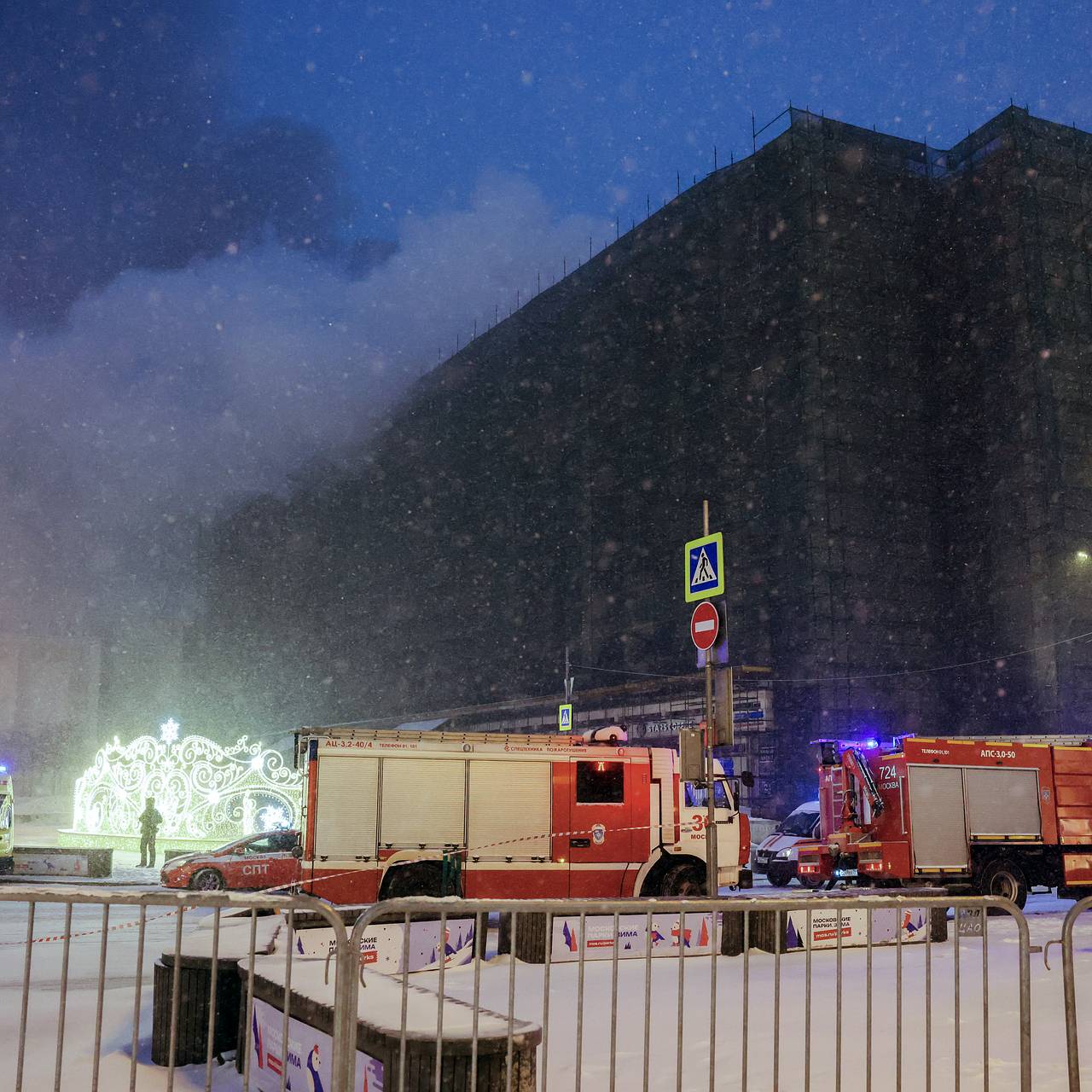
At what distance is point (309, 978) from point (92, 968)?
20.9 ft

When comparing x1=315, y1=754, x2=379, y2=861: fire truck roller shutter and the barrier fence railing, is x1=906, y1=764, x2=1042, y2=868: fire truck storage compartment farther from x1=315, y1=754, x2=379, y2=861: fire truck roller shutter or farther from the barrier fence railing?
x1=315, y1=754, x2=379, y2=861: fire truck roller shutter

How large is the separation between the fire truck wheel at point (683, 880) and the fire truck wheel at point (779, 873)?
6633 mm

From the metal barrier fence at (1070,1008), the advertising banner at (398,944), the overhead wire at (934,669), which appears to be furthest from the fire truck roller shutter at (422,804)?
the overhead wire at (934,669)

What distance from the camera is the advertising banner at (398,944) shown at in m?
10.6

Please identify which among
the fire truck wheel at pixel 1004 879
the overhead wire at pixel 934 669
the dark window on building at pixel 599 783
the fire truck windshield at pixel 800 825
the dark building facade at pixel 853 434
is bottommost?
the fire truck wheel at pixel 1004 879

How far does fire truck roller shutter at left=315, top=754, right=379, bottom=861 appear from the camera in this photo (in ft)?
52.4

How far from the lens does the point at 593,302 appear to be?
219ft

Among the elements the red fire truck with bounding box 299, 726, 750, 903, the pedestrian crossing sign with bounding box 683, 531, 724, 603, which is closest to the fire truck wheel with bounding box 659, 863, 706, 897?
the red fire truck with bounding box 299, 726, 750, 903

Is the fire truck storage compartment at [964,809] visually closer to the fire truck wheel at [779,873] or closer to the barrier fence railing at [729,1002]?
the barrier fence railing at [729,1002]

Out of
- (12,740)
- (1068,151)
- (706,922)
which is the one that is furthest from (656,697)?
(12,740)

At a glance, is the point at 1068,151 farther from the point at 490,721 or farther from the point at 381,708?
the point at 381,708

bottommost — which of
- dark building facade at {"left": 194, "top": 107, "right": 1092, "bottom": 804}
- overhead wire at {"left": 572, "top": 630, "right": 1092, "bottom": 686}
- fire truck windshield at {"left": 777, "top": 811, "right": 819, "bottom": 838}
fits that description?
fire truck windshield at {"left": 777, "top": 811, "right": 819, "bottom": 838}

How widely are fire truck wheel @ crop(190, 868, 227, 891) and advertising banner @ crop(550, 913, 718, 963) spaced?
10.2 meters

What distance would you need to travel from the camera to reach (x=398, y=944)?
11.2m
